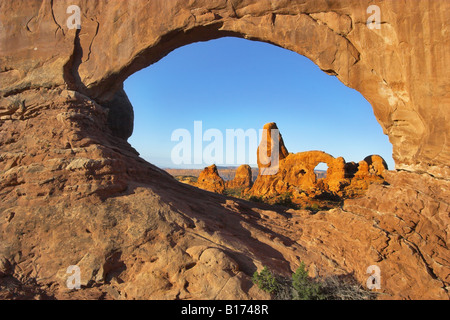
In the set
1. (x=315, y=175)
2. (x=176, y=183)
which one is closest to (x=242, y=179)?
(x=315, y=175)

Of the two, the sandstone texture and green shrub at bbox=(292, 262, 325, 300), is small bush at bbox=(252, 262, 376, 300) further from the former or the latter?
the sandstone texture

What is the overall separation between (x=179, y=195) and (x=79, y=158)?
2.71m

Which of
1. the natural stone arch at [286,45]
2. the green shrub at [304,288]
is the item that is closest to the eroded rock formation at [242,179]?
the natural stone arch at [286,45]

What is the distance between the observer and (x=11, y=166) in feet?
20.0

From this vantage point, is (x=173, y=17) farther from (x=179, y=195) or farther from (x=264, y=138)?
(x=264, y=138)

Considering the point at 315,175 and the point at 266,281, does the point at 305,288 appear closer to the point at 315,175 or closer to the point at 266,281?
the point at 266,281

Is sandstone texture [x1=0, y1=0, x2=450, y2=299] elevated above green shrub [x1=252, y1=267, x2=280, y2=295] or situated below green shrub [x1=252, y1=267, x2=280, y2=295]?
above

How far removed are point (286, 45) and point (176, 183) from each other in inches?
202

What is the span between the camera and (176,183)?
848 centimetres

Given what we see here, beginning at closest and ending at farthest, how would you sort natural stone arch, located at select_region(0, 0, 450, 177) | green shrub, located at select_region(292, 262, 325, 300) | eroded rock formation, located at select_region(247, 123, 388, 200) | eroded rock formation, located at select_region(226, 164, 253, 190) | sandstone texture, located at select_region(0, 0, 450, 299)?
green shrub, located at select_region(292, 262, 325, 300)
sandstone texture, located at select_region(0, 0, 450, 299)
natural stone arch, located at select_region(0, 0, 450, 177)
eroded rock formation, located at select_region(247, 123, 388, 200)
eroded rock formation, located at select_region(226, 164, 253, 190)

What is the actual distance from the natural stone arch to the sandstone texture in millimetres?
33

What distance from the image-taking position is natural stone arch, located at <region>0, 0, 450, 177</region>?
21.2ft

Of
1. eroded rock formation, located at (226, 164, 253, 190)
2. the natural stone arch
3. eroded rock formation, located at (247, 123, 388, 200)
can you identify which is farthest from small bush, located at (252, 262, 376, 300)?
eroded rock formation, located at (226, 164, 253, 190)

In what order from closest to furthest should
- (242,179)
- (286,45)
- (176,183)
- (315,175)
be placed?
(286,45)
(176,183)
(315,175)
(242,179)
